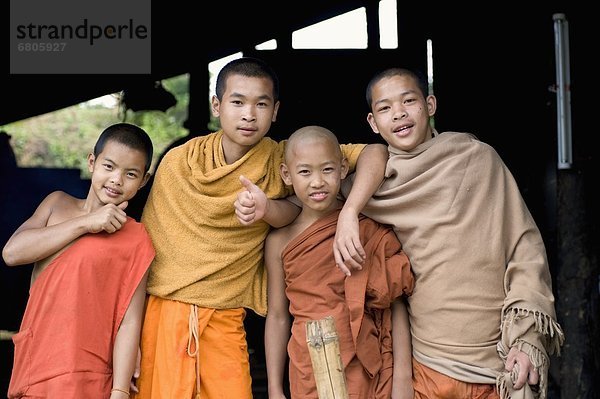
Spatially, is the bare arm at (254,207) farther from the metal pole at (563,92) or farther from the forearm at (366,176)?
the metal pole at (563,92)

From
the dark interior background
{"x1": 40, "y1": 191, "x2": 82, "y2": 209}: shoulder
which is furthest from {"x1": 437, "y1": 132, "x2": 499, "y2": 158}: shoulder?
the dark interior background

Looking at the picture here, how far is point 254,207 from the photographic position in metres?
2.57

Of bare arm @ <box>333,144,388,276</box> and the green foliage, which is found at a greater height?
the green foliage

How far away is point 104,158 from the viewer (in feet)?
8.90

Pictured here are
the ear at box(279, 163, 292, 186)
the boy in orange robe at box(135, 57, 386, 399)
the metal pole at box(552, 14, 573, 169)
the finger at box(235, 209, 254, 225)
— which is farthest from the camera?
the metal pole at box(552, 14, 573, 169)

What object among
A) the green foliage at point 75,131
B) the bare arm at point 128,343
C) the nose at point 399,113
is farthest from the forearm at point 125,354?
the green foliage at point 75,131

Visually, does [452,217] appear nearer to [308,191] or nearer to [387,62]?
[308,191]

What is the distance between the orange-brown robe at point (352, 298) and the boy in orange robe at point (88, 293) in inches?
20.4

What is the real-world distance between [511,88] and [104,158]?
3032 mm

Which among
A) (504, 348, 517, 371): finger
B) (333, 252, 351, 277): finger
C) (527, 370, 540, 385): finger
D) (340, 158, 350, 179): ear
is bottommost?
(527, 370, 540, 385): finger

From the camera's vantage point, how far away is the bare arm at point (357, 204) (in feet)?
8.25

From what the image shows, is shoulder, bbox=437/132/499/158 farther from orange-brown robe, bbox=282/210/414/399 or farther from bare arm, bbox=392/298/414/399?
bare arm, bbox=392/298/414/399

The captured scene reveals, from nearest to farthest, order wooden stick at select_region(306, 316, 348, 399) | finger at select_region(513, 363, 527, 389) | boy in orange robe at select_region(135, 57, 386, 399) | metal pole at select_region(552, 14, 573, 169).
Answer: wooden stick at select_region(306, 316, 348, 399) → finger at select_region(513, 363, 527, 389) → boy in orange robe at select_region(135, 57, 386, 399) → metal pole at select_region(552, 14, 573, 169)

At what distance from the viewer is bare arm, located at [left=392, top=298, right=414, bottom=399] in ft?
8.59
